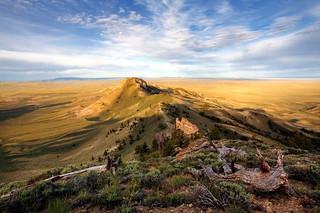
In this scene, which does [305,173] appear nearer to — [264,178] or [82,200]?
[264,178]

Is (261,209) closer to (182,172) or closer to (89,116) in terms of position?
(182,172)

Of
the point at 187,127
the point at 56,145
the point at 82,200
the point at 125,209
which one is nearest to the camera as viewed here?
the point at 125,209

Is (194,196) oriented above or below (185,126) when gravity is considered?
above

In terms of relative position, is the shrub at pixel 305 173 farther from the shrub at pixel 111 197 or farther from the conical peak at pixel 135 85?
the conical peak at pixel 135 85

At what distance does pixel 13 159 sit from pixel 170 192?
79061mm

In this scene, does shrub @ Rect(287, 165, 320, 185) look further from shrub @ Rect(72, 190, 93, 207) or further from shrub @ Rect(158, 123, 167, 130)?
shrub @ Rect(158, 123, 167, 130)

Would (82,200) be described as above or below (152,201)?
below

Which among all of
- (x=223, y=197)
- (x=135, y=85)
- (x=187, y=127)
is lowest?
(x=135, y=85)

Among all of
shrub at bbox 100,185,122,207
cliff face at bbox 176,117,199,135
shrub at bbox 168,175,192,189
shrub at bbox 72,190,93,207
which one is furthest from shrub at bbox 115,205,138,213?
cliff face at bbox 176,117,199,135

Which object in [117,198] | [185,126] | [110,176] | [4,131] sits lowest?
[4,131]

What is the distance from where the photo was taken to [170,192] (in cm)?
1017

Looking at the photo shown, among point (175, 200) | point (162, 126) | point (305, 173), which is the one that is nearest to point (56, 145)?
point (162, 126)

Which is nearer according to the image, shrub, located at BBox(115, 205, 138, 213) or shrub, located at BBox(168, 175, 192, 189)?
shrub, located at BBox(115, 205, 138, 213)

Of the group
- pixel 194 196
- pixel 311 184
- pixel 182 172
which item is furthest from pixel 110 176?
pixel 311 184
